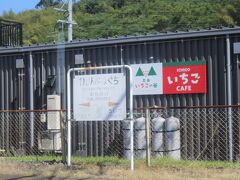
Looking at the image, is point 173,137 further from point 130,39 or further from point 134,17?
point 134,17

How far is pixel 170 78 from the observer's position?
46.3 feet

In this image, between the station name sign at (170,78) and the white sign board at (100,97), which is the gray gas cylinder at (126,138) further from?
the white sign board at (100,97)

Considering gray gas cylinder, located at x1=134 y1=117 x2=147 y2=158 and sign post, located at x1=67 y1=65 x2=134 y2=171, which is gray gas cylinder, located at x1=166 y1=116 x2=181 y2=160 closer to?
gray gas cylinder, located at x1=134 y1=117 x2=147 y2=158

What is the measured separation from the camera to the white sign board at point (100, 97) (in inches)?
430

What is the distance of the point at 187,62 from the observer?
13891mm

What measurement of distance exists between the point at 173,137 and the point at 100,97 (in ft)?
9.72

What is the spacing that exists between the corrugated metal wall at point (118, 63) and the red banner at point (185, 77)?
137 mm

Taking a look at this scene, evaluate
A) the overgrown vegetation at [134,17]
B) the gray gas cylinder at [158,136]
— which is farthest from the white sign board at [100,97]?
the overgrown vegetation at [134,17]

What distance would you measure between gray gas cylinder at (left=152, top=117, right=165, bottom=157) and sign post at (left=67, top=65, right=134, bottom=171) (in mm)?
2518

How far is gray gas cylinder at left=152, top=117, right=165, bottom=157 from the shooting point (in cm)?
1320

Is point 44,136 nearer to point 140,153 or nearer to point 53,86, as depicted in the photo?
point 53,86

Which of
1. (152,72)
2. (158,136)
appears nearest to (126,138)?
(158,136)

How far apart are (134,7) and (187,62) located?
57.4 meters

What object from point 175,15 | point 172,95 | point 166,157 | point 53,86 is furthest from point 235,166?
point 175,15
